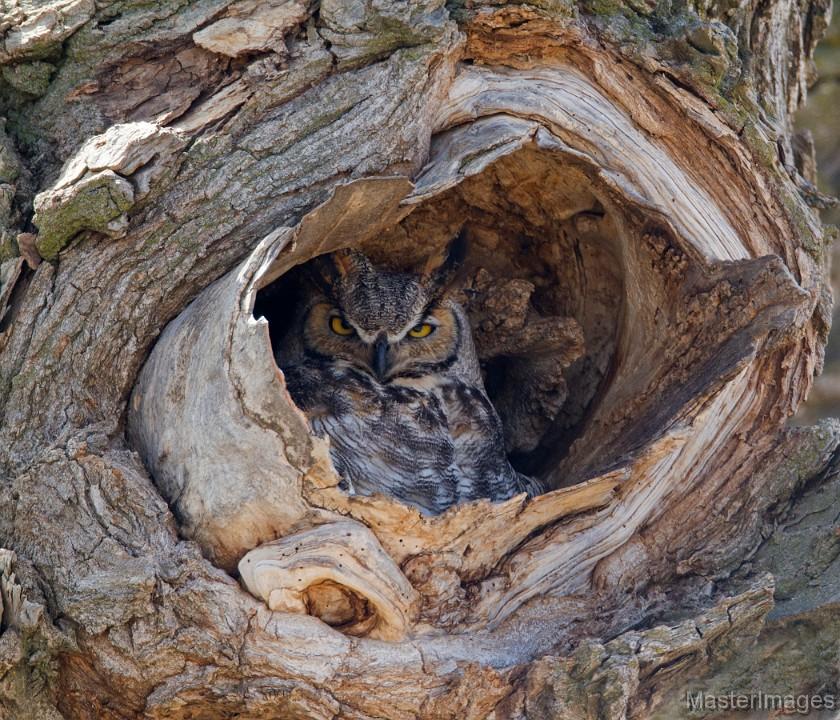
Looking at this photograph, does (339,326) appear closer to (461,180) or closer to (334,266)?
(334,266)

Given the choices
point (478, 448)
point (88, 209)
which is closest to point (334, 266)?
point (478, 448)

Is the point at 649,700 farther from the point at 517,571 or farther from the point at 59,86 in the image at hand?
the point at 59,86

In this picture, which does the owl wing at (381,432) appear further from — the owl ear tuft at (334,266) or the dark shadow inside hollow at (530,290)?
the dark shadow inside hollow at (530,290)

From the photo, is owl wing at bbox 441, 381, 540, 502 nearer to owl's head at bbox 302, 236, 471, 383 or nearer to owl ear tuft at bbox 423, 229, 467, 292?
owl's head at bbox 302, 236, 471, 383

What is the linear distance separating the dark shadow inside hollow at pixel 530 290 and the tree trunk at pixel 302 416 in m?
0.08

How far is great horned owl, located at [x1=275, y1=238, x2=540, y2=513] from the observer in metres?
2.96

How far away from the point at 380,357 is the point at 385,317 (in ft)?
0.43

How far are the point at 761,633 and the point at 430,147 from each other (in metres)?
1.56

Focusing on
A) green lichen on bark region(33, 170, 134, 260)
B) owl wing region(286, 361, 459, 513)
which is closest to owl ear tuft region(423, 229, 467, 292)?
owl wing region(286, 361, 459, 513)

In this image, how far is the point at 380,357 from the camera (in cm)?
322

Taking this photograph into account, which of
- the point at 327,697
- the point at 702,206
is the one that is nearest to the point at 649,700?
the point at 327,697

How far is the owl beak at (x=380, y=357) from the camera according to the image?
10.5ft

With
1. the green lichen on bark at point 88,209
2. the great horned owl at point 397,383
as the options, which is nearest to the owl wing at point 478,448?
the great horned owl at point 397,383

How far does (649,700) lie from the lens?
242 centimetres
